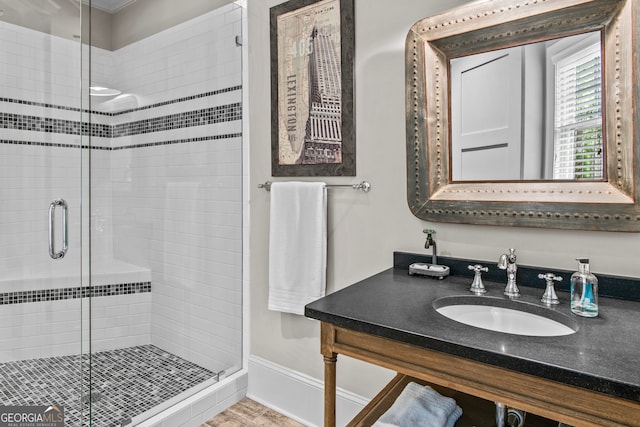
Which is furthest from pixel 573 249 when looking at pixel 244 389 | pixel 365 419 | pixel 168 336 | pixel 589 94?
pixel 168 336

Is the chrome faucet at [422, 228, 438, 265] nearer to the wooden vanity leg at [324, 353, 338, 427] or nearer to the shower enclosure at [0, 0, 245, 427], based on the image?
the wooden vanity leg at [324, 353, 338, 427]

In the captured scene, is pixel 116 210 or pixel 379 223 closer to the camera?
pixel 379 223

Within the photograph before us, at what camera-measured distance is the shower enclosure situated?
191cm

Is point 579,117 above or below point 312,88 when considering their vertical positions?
below

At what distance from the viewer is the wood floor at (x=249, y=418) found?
196 cm

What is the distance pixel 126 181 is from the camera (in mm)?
2574

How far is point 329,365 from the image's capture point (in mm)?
1200

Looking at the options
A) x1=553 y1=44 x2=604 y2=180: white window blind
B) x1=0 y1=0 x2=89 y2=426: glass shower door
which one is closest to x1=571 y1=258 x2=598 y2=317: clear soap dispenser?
x1=553 y1=44 x2=604 y2=180: white window blind

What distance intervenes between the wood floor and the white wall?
0.88 feet

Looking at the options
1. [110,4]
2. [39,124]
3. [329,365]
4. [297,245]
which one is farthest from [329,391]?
[110,4]

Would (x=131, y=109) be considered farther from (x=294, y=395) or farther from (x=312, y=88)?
(x=294, y=395)

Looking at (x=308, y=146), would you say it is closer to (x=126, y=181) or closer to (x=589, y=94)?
(x=589, y=94)

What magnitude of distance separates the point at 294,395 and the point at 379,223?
1055 millimetres

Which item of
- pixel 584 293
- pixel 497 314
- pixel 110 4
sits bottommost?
pixel 497 314
